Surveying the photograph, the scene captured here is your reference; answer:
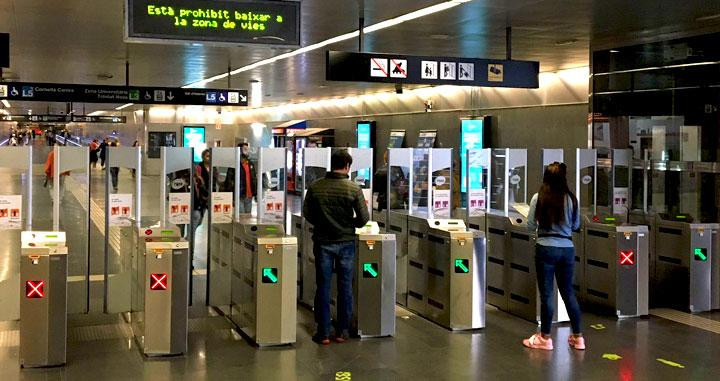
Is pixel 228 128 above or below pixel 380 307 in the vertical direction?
above

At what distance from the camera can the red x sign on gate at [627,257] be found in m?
7.90

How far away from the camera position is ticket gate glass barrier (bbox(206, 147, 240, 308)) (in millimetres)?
7828

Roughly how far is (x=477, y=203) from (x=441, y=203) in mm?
446

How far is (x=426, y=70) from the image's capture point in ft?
26.9

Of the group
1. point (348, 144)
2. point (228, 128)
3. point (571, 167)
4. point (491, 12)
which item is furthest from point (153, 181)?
point (491, 12)

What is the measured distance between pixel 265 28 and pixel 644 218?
5163 mm

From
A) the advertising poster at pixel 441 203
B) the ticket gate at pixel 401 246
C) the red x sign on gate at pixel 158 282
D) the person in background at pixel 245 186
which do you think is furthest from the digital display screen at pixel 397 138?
the red x sign on gate at pixel 158 282

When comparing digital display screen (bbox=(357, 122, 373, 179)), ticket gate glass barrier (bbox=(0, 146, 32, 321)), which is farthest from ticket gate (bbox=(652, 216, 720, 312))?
digital display screen (bbox=(357, 122, 373, 179))

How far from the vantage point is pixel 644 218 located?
8.99 meters

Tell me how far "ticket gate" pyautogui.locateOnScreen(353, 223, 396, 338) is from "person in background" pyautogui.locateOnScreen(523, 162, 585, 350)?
4.43 feet

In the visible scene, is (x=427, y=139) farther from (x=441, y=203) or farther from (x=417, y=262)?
(x=417, y=262)

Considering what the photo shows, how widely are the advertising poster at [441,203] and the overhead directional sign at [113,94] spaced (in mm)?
6586

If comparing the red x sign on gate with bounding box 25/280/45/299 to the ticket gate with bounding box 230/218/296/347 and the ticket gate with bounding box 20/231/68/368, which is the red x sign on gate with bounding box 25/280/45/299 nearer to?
the ticket gate with bounding box 20/231/68/368

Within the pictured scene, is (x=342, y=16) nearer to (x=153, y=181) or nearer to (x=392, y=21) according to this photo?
(x=392, y=21)
